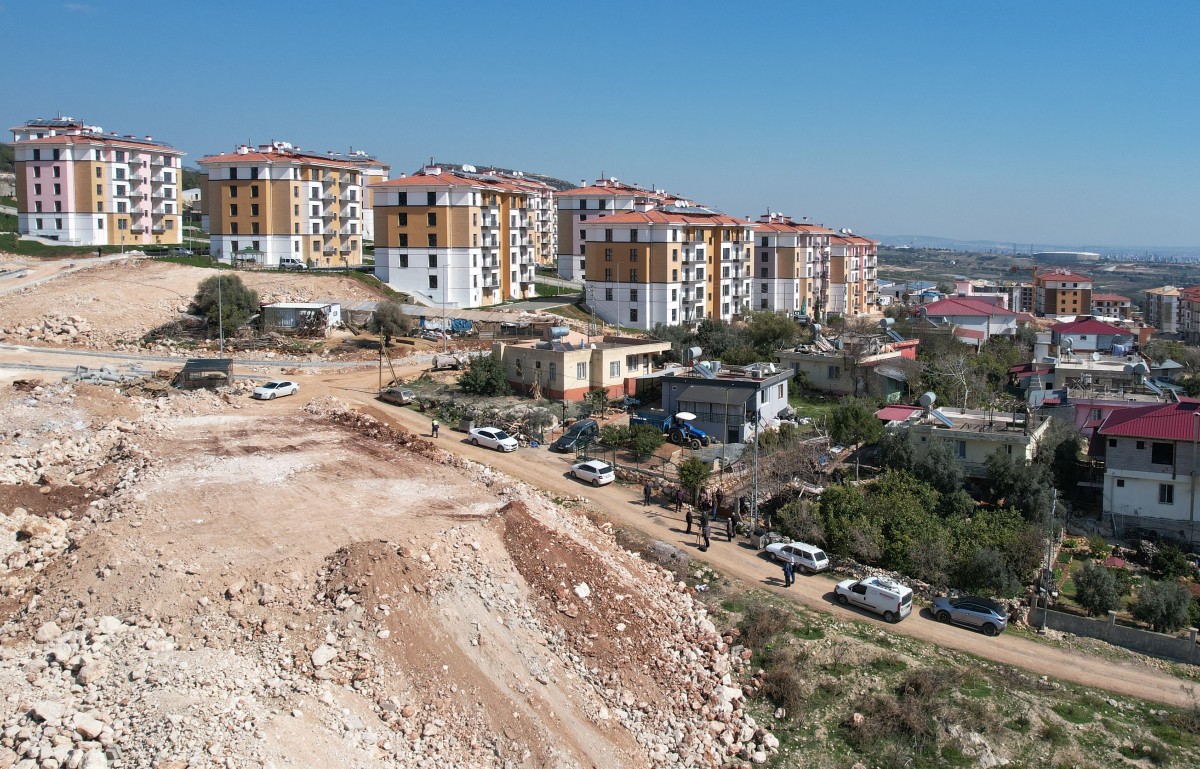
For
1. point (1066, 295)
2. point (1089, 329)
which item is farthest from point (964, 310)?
point (1066, 295)

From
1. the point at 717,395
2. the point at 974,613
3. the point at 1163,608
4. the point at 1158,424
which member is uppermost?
Answer: the point at 717,395

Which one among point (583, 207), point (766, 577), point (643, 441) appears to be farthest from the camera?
point (583, 207)

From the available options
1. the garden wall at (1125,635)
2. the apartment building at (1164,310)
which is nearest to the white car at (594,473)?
the garden wall at (1125,635)

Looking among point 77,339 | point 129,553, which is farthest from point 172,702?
point 77,339

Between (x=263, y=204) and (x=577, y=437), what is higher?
(x=263, y=204)

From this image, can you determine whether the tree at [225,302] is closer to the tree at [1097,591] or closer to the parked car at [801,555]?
the parked car at [801,555]

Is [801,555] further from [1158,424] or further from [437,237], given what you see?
[437,237]

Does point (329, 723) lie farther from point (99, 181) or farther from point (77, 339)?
point (99, 181)
